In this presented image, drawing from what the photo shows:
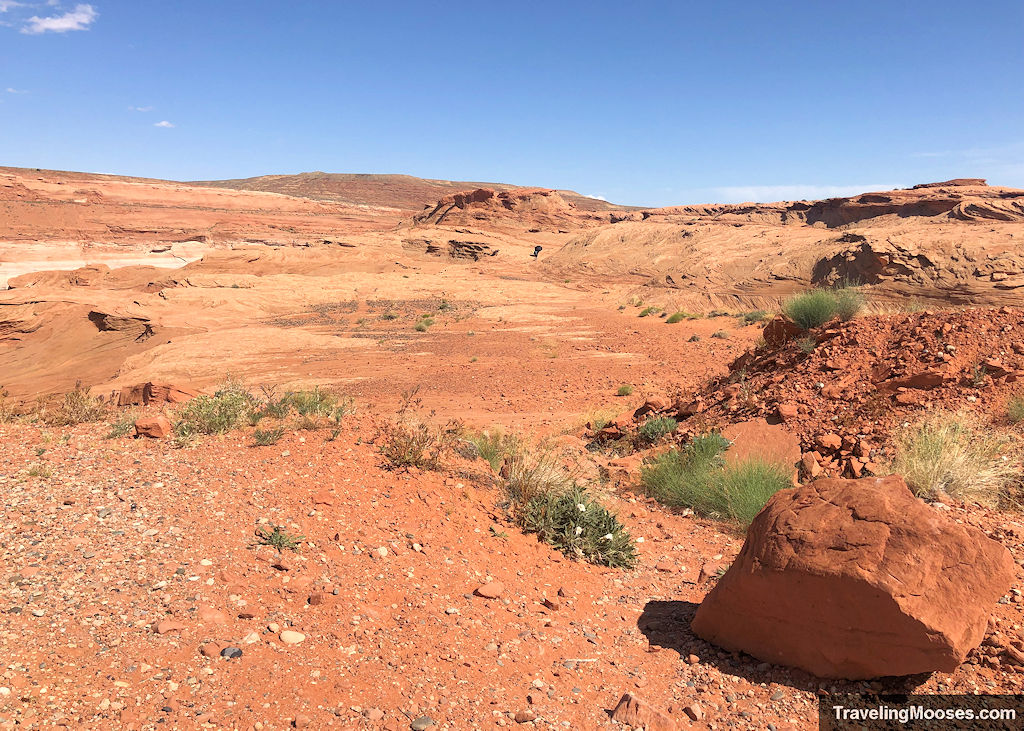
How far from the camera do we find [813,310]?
8977mm

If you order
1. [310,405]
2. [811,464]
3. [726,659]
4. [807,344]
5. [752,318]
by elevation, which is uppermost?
[807,344]

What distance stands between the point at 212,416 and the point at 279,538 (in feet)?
6.96

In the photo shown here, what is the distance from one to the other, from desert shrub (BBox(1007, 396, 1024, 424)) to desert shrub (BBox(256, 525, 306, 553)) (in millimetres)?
6253

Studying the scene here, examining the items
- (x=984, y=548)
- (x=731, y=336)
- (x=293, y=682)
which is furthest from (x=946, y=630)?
(x=731, y=336)

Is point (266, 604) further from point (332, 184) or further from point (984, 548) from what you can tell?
point (332, 184)

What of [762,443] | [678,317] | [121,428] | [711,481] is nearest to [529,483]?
[711,481]

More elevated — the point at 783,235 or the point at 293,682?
the point at 783,235

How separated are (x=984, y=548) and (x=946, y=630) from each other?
0.45 meters

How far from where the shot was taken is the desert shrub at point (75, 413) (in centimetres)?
590

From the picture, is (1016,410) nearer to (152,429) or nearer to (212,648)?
(212,648)

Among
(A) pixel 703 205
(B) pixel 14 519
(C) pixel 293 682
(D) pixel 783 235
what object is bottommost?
(C) pixel 293 682

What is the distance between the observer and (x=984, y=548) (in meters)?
2.82

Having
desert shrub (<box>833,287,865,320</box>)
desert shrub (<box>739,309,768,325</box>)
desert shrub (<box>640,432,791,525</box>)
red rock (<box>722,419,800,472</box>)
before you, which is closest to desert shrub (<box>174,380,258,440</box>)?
desert shrub (<box>640,432,791,525</box>)

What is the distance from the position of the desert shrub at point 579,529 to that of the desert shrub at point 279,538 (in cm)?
164
